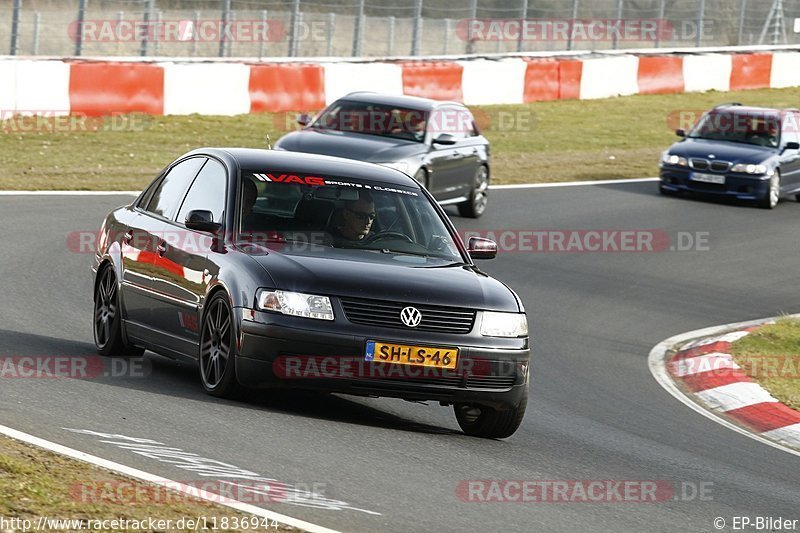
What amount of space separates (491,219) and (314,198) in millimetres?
11177

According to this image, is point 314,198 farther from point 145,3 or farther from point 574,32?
point 574,32

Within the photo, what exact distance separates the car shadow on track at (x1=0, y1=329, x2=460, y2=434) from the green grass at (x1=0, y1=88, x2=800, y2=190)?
31.9ft

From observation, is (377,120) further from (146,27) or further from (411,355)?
(411,355)

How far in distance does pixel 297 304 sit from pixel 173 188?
7.24 feet

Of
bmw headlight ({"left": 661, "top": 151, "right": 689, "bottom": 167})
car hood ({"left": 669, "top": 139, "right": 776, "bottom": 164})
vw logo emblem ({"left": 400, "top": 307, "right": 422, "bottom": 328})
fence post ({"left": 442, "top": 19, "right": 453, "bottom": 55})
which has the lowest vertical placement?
bmw headlight ({"left": 661, "top": 151, "right": 689, "bottom": 167})

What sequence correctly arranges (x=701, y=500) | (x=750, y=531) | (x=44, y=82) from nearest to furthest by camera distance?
(x=750, y=531), (x=701, y=500), (x=44, y=82)

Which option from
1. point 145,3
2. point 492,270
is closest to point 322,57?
point 145,3

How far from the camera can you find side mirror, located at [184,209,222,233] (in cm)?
918

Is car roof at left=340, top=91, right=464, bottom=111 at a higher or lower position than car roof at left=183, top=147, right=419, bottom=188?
lower

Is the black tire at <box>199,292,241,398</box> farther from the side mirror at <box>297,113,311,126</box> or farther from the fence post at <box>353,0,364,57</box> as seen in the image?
the fence post at <box>353,0,364,57</box>

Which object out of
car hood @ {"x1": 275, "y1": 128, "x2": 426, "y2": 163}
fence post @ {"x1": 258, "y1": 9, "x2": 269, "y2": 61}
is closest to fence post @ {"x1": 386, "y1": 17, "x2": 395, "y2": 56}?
fence post @ {"x1": 258, "y1": 9, "x2": 269, "y2": 61}

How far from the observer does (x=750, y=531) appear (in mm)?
7262

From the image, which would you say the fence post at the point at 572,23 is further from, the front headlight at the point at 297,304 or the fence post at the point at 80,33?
the front headlight at the point at 297,304

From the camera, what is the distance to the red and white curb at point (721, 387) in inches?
417
